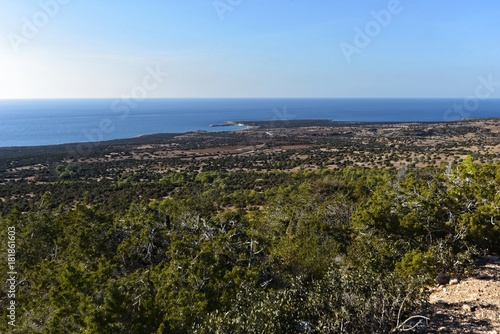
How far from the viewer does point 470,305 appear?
31.9 ft

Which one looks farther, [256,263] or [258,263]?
[258,263]

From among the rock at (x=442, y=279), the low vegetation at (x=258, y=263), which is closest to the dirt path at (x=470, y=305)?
the rock at (x=442, y=279)

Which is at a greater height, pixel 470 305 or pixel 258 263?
pixel 470 305

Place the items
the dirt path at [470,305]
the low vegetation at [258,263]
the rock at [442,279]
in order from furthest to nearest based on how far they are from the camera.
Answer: the rock at [442,279], the dirt path at [470,305], the low vegetation at [258,263]

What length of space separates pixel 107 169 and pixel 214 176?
27.0 meters

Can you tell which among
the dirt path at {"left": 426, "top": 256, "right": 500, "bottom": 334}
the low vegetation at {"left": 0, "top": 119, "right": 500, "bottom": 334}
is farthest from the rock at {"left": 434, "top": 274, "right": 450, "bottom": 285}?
the low vegetation at {"left": 0, "top": 119, "right": 500, "bottom": 334}

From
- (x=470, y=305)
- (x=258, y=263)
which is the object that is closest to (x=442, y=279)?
(x=470, y=305)

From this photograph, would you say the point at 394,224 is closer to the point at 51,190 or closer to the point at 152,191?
the point at 152,191

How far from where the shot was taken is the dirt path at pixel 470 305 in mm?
8705

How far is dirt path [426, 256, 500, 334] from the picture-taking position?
8705mm

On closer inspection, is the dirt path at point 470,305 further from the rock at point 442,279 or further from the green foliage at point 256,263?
the green foliage at point 256,263

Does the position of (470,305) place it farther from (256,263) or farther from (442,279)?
(256,263)

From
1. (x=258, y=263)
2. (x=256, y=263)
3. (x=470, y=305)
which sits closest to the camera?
(x=470, y=305)

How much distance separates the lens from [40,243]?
674 inches
